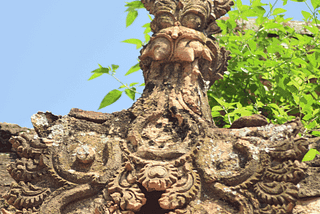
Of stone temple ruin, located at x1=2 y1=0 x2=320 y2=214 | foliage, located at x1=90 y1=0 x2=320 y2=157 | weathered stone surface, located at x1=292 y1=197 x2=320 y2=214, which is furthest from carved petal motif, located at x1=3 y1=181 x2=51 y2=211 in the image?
foliage, located at x1=90 y1=0 x2=320 y2=157

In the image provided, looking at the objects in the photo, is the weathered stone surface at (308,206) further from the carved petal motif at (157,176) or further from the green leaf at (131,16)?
the green leaf at (131,16)

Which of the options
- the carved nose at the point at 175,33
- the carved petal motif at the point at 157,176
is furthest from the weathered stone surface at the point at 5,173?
the carved nose at the point at 175,33

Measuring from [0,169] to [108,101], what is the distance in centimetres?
115

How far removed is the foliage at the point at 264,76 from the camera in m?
4.13

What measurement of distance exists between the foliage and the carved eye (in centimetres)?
121

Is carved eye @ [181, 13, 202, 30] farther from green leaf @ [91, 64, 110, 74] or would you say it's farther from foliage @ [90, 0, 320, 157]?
green leaf @ [91, 64, 110, 74]

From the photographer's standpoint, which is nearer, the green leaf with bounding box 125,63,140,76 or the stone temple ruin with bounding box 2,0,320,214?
the stone temple ruin with bounding box 2,0,320,214

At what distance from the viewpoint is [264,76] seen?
4.71 m

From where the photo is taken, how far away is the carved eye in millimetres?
3023

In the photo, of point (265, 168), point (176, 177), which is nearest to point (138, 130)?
point (176, 177)

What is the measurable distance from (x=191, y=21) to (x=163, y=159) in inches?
43.8

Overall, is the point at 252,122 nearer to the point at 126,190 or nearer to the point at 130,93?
the point at 126,190

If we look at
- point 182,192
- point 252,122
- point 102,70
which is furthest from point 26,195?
point 102,70

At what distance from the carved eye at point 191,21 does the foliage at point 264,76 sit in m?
1.21
